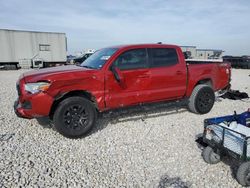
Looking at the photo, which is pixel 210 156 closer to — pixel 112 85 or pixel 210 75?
pixel 112 85

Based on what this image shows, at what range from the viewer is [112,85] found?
488 cm

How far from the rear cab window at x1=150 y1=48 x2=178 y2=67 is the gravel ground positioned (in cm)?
140

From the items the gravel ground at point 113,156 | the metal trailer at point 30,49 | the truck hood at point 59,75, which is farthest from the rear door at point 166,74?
the metal trailer at point 30,49

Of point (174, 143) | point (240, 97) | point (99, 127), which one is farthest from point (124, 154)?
point (240, 97)

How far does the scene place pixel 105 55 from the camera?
5281 mm

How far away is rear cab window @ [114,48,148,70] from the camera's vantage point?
5.03 m

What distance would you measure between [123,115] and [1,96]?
552 centimetres

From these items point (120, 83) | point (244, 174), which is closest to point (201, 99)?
point (120, 83)

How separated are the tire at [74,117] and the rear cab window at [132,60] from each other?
111cm

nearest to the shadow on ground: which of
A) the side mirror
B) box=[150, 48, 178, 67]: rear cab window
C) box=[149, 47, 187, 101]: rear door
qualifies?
the side mirror

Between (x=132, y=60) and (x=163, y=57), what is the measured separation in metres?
0.91

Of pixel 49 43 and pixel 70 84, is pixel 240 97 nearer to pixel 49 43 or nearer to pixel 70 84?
pixel 70 84

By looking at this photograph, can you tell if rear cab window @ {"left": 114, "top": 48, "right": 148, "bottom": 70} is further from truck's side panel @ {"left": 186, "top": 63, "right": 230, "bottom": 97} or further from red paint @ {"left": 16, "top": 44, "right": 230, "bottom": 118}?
truck's side panel @ {"left": 186, "top": 63, "right": 230, "bottom": 97}

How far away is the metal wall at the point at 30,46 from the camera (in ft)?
74.5
